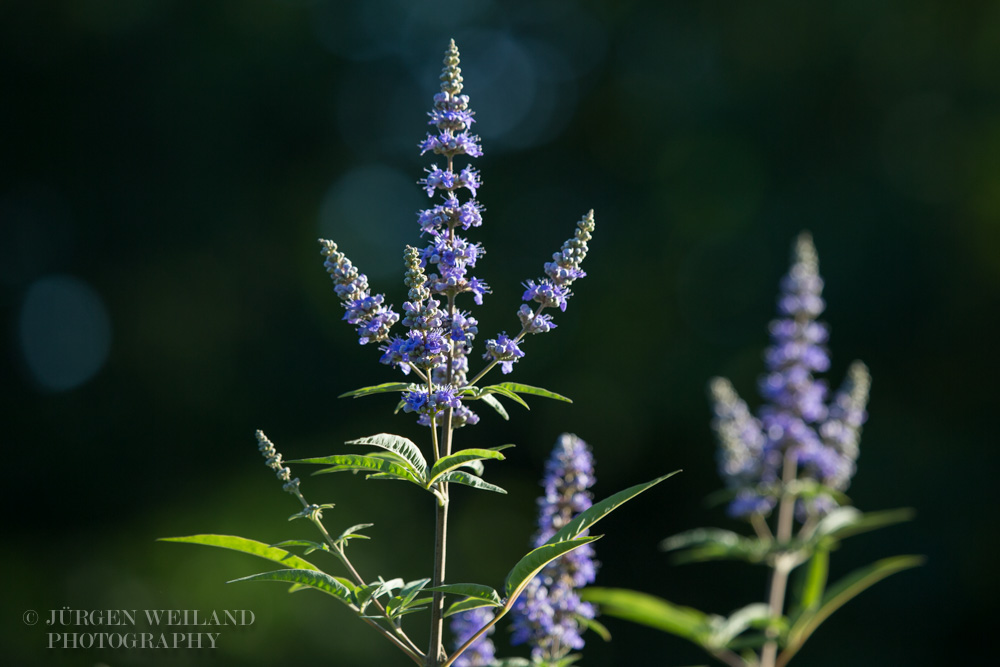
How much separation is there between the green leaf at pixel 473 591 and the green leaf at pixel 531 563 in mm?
37

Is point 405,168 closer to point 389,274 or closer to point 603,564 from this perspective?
point 389,274

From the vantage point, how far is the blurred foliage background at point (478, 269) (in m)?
8.73

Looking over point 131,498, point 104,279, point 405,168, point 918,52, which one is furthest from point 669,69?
point 131,498

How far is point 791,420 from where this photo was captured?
3770mm

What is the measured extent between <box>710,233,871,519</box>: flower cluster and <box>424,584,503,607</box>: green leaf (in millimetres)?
2361

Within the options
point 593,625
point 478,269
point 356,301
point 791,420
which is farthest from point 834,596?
point 478,269

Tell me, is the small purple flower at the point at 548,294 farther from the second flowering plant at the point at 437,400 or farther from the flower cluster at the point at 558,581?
the flower cluster at the point at 558,581

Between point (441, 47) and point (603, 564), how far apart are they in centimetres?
621

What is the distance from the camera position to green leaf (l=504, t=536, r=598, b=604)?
56.8 inches

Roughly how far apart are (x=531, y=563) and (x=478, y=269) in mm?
7704

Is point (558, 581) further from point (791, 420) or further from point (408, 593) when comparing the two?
point (791, 420)

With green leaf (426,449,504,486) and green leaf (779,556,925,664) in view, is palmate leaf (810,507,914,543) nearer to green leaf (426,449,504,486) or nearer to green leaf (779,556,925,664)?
green leaf (779,556,925,664)

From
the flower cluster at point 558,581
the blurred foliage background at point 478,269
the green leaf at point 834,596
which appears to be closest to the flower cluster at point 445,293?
the flower cluster at point 558,581

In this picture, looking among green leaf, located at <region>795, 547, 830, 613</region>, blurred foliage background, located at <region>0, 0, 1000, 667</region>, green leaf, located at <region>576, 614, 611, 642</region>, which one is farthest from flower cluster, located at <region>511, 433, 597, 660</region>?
blurred foliage background, located at <region>0, 0, 1000, 667</region>
